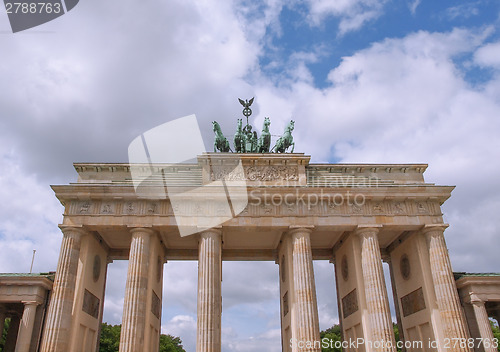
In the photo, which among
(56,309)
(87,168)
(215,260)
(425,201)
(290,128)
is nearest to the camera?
(56,309)

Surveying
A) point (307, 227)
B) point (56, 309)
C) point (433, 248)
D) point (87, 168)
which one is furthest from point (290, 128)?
point (56, 309)

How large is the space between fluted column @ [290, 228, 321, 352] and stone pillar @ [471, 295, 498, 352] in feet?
32.5

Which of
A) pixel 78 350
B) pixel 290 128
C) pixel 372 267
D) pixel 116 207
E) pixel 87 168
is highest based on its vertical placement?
pixel 290 128

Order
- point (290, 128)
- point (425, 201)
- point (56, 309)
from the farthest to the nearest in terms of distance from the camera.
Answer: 1. point (290, 128)
2. point (425, 201)
3. point (56, 309)

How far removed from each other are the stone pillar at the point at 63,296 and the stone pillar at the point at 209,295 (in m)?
7.33

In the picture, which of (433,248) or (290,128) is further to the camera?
(290,128)

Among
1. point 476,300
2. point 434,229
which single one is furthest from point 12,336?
point 476,300

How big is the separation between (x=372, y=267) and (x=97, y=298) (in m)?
18.4

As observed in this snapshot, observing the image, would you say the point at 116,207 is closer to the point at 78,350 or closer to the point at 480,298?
the point at 78,350

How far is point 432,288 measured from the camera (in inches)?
990

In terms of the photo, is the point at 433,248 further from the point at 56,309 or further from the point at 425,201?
the point at 56,309

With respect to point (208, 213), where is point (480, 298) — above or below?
below

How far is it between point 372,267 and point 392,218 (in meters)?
3.46

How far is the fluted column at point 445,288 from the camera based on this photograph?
23.1 m
